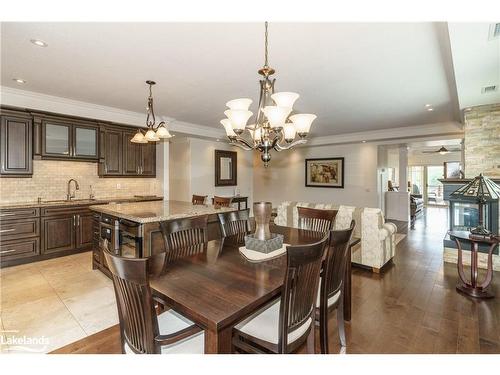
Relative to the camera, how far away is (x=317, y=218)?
282 cm

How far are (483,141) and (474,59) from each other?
89.0 inches

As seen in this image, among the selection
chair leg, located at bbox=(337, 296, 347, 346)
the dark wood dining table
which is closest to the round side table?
chair leg, located at bbox=(337, 296, 347, 346)

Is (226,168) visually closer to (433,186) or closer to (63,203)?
(63,203)

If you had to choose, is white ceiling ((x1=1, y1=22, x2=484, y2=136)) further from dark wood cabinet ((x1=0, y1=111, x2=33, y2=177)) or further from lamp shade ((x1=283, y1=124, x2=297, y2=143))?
lamp shade ((x1=283, y1=124, x2=297, y2=143))

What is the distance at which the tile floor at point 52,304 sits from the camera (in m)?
2.15

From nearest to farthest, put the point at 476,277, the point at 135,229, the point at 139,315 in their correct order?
the point at 139,315 < the point at 135,229 < the point at 476,277

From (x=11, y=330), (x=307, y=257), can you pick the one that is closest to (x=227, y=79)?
(x=307, y=257)

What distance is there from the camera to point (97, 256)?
364 centimetres

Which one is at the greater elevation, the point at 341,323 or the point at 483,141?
the point at 483,141

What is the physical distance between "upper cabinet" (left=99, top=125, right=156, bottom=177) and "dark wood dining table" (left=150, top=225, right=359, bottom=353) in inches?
155

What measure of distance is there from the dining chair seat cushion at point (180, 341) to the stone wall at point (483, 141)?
487 centimetres

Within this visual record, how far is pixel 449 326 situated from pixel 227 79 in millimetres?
3614

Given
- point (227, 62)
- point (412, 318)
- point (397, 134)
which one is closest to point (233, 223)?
point (227, 62)
